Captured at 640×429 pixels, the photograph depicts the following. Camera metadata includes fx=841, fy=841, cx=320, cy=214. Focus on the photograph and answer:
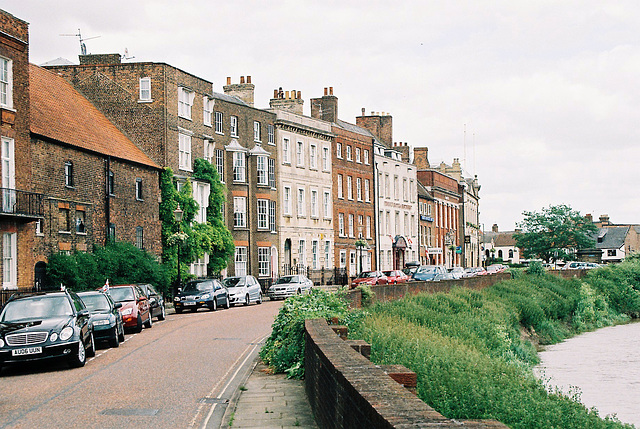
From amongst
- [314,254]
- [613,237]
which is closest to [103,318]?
[314,254]

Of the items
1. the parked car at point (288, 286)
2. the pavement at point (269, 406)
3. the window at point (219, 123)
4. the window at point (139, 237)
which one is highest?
the window at point (219, 123)

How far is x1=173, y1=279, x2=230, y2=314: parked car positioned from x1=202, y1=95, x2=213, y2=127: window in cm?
1485

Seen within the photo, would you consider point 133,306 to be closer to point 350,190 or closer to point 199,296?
point 199,296

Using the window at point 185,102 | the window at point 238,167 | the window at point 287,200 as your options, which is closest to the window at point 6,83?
the window at point 185,102

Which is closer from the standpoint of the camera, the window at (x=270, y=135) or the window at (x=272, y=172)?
the window at (x=272, y=172)

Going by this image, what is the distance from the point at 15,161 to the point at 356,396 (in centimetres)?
2770

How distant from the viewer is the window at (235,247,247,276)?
5339 cm

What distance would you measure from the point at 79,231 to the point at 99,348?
620 inches

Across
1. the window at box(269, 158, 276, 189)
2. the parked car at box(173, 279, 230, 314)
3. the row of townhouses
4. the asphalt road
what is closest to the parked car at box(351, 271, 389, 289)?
the row of townhouses

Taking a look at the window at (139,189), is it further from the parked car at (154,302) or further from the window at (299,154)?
the window at (299,154)

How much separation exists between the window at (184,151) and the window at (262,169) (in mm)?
8220

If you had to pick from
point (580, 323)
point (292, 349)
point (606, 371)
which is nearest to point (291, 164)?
point (580, 323)

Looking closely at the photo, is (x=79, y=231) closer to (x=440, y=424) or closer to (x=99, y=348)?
(x=99, y=348)

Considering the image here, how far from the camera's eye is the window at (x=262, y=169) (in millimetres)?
55938
